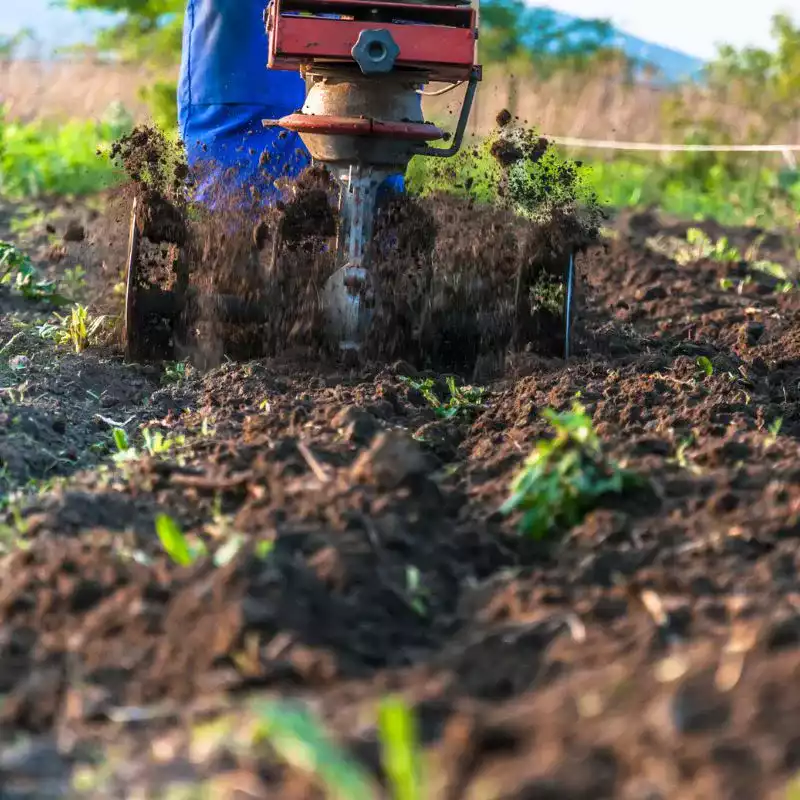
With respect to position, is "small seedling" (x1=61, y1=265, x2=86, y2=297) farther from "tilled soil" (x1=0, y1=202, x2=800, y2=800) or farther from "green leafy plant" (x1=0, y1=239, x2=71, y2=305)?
"tilled soil" (x1=0, y1=202, x2=800, y2=800)

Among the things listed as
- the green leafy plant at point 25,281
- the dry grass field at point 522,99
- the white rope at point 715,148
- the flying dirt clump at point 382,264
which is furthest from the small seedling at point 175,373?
the dry grass field at point 522,99

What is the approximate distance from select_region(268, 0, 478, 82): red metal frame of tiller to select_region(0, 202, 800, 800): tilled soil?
3.94 feet

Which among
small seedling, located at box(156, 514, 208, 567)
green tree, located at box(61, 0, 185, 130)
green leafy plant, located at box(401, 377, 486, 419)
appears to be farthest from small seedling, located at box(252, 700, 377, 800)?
green tree, located at box(61, 0, 185, 130)

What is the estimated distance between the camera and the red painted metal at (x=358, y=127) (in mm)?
4234

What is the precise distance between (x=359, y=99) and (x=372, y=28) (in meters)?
0.26

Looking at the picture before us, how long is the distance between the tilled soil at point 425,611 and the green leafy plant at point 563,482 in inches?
2.2

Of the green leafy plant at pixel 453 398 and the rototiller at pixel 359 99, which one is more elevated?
the rototiller at pixel 359 99

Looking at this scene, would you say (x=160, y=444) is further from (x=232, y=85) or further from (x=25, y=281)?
(x=232, y=85)

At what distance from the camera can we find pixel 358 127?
423cm

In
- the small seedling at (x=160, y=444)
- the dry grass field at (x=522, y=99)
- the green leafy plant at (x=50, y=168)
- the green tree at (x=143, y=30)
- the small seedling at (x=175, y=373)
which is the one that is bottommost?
the small seedling at (x=160, y=444)

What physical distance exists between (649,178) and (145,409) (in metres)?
10.5

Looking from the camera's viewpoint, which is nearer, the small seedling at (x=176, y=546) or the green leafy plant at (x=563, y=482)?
the small seedling at (x=176, y=546)

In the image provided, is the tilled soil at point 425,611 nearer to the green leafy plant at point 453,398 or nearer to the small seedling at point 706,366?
the green leafy plant at point 453,398

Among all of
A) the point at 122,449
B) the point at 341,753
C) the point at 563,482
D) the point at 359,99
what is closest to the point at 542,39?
the point at 359,99
